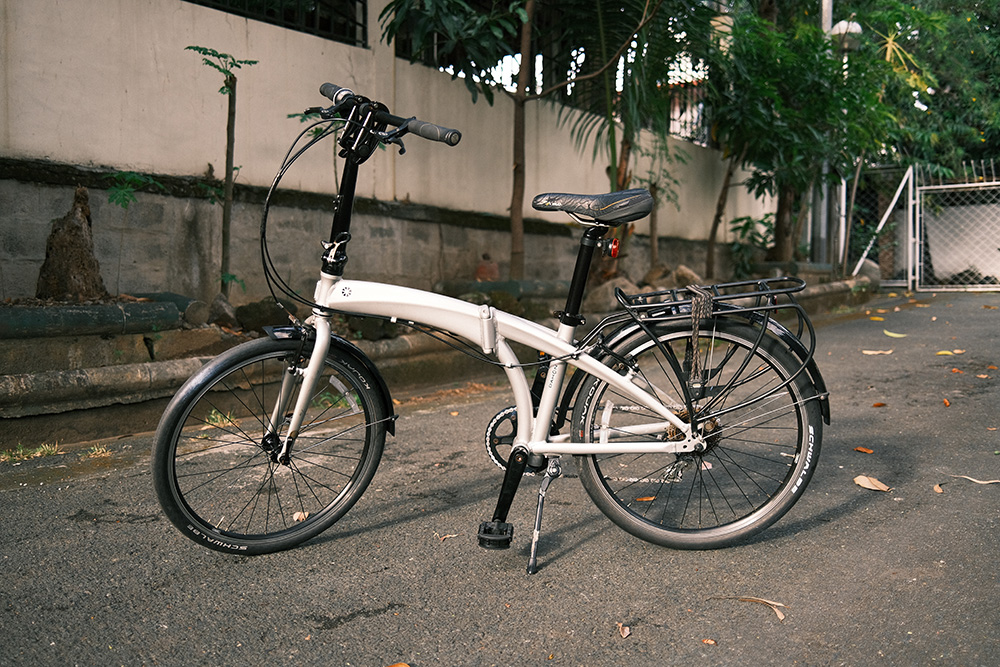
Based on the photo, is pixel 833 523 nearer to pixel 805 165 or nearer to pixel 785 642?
pixel 785 642

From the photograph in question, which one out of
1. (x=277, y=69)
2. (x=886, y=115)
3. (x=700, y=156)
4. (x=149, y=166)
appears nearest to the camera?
(x=149, y=166)

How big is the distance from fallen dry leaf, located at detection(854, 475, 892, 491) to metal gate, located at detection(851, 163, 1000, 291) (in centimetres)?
1045

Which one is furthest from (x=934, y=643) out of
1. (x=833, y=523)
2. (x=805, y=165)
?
(x=805, y=165)

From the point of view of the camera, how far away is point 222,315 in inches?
191

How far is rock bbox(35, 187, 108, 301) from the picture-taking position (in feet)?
14.1

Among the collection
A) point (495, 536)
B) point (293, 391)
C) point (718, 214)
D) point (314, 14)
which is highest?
point (314, 14)

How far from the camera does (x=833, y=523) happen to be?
296 cm

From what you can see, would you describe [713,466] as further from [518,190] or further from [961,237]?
[961,237]

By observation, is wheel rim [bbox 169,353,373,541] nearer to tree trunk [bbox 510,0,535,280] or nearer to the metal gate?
tree trunk [bbox 510,0,535,280]

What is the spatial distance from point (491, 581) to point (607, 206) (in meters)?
1.21

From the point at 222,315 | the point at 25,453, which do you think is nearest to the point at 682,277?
the point at 222,315

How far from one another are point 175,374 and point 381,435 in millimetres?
1807

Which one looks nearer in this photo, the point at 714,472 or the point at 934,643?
the point at 934,643

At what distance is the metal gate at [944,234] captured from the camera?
43.8 ft
